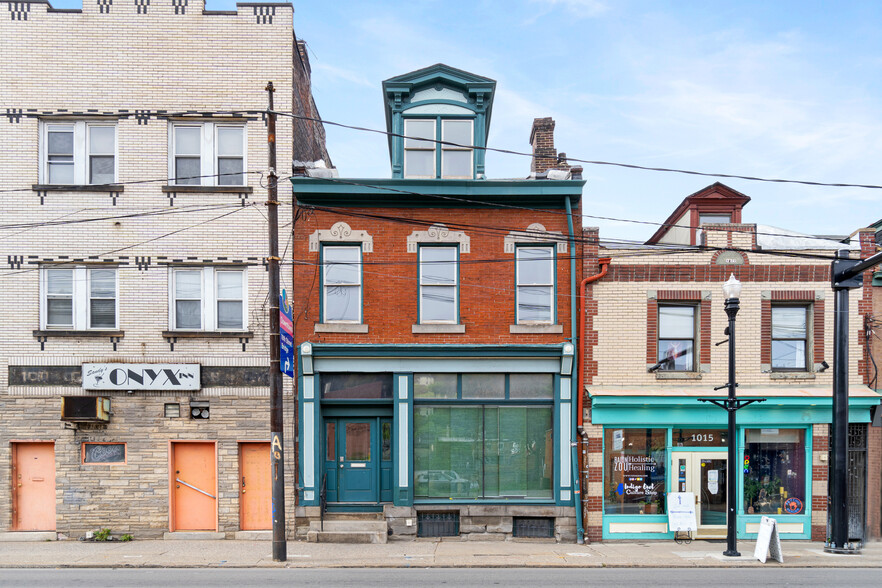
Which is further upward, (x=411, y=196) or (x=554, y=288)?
(x=411, y=196)

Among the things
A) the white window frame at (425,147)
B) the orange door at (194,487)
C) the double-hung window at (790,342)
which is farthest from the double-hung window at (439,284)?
the double-hung window at (790,342)

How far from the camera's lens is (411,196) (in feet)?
46.9

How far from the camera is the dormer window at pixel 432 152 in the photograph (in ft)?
48.6

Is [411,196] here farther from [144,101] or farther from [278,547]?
[278,547]

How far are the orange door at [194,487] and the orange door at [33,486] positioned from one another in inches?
111

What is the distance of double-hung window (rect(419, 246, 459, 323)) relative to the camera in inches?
568

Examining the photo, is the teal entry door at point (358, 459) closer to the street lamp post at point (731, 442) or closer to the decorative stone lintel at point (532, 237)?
the decorative stone lintel at point (532, 237)

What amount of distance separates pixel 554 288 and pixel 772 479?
6705 millimetres

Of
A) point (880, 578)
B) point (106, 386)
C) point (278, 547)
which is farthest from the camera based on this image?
point (106, 386)

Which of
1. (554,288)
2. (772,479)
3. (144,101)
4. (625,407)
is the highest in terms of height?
A: (144,101)

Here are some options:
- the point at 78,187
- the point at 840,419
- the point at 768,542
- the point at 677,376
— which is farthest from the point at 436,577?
the point at 78,187

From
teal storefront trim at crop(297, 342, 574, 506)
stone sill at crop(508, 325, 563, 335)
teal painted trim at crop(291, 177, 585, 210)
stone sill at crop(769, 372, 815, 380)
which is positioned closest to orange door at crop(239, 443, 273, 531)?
teal storefront trim at crop(297, 342, 574, 506)

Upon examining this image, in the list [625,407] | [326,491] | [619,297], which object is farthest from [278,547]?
[619,297]

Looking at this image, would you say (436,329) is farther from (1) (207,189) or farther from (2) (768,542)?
(2) (768,542)
